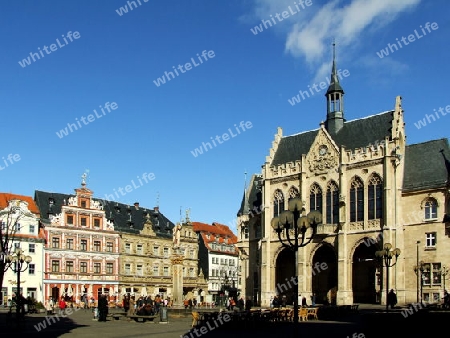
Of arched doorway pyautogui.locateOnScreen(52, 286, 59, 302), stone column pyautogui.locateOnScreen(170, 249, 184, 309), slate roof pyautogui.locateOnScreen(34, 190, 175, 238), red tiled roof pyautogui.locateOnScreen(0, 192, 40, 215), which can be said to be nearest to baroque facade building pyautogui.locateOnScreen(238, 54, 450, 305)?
stone column pyautogui.locateOnScreen(170, 249, 184, 309)

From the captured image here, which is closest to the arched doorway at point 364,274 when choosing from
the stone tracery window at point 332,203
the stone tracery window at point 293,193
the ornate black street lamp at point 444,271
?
the stone tracery window at point 332,203

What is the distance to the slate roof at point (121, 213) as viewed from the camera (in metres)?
74.1

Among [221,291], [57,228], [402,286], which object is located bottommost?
[221,291]

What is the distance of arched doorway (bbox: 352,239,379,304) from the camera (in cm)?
5681

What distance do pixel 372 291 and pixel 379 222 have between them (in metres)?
7.15

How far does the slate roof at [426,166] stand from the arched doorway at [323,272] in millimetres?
10930

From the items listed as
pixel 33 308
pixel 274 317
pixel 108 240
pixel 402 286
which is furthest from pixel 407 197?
pixel 108 240

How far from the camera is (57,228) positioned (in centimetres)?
7288

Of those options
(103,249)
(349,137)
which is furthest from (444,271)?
(103,249)

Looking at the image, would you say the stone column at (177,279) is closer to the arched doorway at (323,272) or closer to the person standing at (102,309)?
the person standing at (102,309)

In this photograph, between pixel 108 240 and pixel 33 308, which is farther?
pixel 108 240

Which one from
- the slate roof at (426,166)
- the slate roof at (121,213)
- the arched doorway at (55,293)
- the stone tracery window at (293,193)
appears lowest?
the arched doorway at (55,293)

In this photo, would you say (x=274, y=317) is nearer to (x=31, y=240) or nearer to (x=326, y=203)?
(x=326, y=203)

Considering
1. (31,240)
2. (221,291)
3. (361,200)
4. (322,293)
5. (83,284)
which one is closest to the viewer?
(361,200)
